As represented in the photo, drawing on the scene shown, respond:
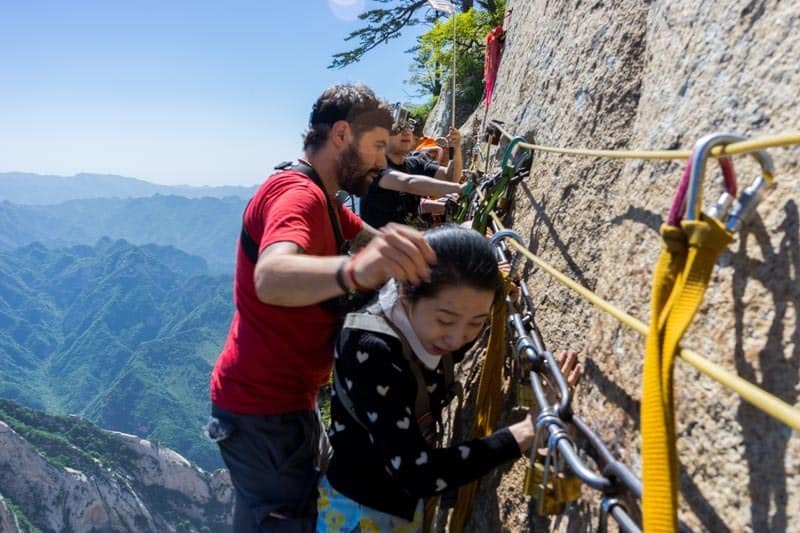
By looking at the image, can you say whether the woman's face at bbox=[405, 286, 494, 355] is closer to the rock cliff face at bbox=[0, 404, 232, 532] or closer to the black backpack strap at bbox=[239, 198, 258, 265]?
the black backpack strap at bbox=[239, 198, 258, 265]

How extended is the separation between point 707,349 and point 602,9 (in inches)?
98.2

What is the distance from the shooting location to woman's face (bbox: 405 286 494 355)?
2104mm

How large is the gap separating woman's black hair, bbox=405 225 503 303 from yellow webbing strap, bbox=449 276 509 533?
0.59 m

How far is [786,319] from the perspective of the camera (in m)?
1.36

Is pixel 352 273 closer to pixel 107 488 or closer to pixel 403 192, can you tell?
pixel 403 192

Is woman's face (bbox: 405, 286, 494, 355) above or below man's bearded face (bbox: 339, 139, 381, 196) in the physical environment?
below

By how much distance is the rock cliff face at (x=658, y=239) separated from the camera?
1.39 m

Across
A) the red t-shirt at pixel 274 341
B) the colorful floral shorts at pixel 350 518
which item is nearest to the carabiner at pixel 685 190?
the red t-shirt at pixel 274 341

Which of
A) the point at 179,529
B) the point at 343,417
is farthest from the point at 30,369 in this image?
the point at 343,417

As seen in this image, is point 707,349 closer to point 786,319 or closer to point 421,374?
point 786,319

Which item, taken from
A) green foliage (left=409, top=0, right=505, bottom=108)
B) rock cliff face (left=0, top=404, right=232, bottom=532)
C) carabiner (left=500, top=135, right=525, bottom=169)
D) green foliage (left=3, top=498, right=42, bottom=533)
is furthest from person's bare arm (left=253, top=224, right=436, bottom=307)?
green foliage (left=3, top=498, right=42, bottom=533)

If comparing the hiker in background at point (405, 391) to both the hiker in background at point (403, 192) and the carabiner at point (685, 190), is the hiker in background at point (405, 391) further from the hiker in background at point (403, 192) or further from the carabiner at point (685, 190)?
the hiker in background at point (403, 192)

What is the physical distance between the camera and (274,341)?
270 cm

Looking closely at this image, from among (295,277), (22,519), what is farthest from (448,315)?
(22,519)
